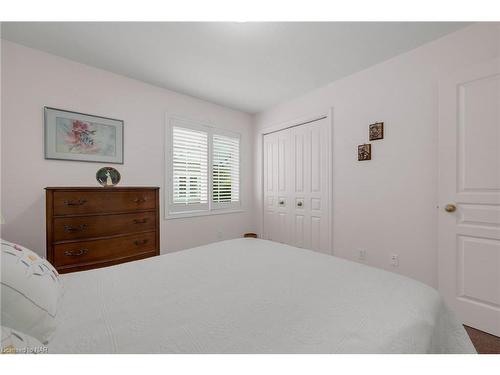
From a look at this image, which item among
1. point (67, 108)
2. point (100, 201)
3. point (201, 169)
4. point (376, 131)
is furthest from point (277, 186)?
point (67, 108)

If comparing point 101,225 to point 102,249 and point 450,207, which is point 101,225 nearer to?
point 102,249

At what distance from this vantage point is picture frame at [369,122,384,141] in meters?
2.45

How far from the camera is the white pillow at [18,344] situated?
1.75ft

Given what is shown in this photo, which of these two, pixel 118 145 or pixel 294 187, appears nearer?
pixel 118 145

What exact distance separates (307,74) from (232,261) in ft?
7.81

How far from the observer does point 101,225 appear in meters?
2.08

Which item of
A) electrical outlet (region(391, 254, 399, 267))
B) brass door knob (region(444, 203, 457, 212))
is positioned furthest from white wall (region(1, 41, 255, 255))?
brass door knob (region(444, 203, 457, 212))

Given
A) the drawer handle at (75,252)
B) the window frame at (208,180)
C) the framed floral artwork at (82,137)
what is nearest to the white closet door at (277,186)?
the window frame at (208,180)

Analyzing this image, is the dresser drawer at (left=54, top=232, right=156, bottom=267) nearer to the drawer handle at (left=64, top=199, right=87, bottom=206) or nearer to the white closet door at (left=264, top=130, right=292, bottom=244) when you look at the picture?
the drawer handle at (left=64, top=199, right=87, bottom=206)

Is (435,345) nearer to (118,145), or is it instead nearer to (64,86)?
(118,145)

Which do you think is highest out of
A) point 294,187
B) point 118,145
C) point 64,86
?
point 64,86

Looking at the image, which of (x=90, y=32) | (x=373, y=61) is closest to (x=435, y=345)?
(x=373, y=61)

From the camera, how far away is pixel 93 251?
202 cm
